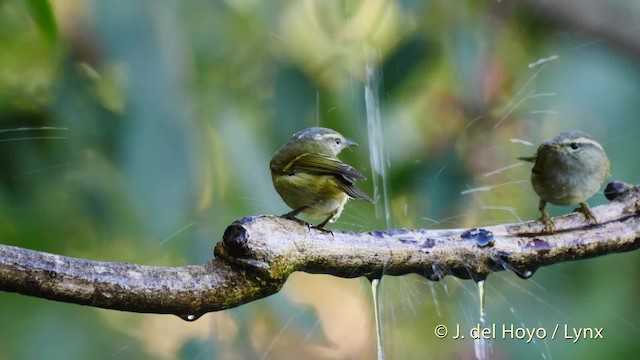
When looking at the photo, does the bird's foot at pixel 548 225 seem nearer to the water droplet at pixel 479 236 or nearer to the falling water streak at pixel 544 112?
the water droplet at pixel 479 236

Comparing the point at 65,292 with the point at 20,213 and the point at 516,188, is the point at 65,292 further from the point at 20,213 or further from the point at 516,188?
the point at 516,188

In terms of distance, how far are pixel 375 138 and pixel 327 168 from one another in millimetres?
810

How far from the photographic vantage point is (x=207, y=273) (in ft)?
5.22

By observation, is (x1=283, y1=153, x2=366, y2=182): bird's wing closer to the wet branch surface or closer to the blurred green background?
the wet branch surface

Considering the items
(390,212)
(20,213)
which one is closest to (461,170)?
(390,212)

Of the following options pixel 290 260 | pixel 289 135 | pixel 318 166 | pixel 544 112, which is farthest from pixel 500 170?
pixel 290 260

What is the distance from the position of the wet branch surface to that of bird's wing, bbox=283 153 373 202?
0.26 meters

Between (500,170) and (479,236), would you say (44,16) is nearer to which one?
(479,236)

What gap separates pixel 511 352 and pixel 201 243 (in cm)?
126

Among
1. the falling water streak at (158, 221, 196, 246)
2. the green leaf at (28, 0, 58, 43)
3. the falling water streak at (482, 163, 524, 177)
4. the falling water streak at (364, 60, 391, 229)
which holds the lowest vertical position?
the falling water streak at (158, 221, 196, 246)

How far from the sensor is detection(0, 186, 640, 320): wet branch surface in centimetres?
140

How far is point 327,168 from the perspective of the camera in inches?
85.4

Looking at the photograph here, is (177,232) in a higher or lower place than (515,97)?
lower

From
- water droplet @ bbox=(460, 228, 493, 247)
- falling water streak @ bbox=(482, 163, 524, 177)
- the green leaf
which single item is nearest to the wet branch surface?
water droplet @ bbox=(460, 228, 493, 247)
